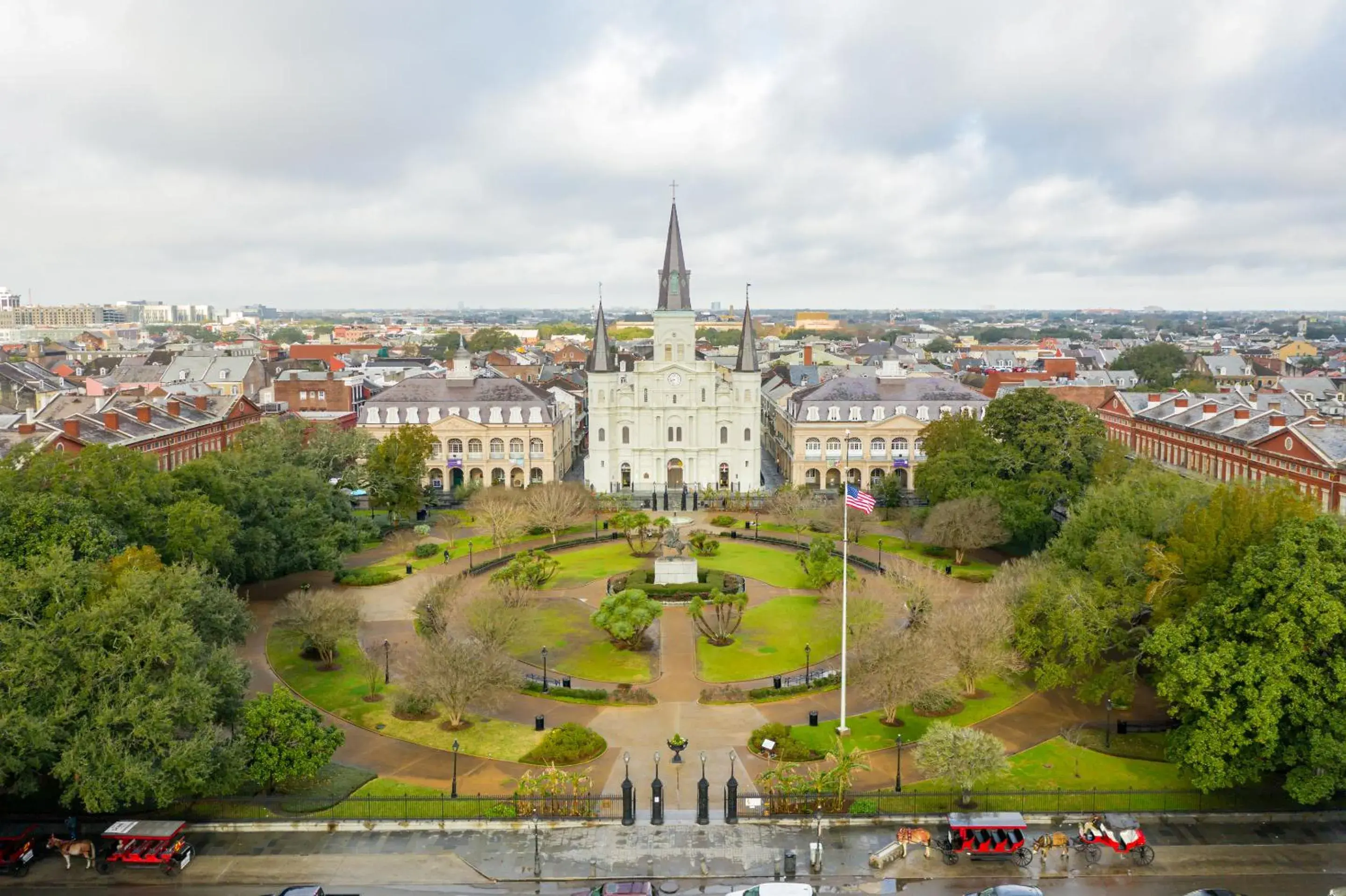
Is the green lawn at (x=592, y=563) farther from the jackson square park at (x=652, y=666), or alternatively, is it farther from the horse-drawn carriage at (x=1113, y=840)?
the horse-drawn carriage at (x=1113, y=840)

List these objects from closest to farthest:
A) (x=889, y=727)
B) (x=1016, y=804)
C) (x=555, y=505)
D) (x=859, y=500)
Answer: (x=1016, y=804) < (x=889, y=727) < (x=859, y=500) < (x=555, y=505)

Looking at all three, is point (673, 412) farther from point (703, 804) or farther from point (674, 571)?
point (703, 804)

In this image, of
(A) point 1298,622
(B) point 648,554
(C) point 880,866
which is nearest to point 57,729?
(C) point 880,866

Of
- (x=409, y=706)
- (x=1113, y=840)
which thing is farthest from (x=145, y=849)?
(x=1113, y=840)

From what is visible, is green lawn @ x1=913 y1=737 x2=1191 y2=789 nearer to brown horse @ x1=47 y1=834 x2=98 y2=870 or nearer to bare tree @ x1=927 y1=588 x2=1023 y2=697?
bare tree @ x1=927 y1=588 x2=1023 y2=697

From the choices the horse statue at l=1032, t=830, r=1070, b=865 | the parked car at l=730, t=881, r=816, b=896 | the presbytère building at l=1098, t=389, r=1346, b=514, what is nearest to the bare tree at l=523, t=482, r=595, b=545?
the presbytère building at l=1098, t=389, r=1346, b=514

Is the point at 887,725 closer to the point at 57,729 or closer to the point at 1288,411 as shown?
the point at 57,729
